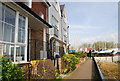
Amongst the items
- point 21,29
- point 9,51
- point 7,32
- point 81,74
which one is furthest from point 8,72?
point 81,74

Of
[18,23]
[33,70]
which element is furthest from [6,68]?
[18,23]

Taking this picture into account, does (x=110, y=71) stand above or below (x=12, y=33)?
below

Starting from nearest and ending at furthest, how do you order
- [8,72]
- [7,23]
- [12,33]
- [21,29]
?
[8,72]
[7,23]
[12,33]
[21,29]

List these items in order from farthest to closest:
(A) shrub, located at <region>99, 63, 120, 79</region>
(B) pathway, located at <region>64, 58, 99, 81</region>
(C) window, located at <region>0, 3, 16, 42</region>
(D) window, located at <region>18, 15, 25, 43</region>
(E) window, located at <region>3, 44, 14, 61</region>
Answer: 1. (B) pathway, located at <region>64, 58, 99, 81</region>
2. (A) shrub, located at <region>99, 63, 120, 79</region>
3. (D) window, located at <region>18, 15, 25, 43</region>
4. (E) window, located at <region>3, 44, 14, 61</region>
5. (C) window, located at <region>0, 3, 16, 42</region>

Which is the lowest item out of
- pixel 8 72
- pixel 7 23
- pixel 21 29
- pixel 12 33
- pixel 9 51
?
pixel 8 72

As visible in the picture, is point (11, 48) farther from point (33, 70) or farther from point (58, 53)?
point (58, 53)

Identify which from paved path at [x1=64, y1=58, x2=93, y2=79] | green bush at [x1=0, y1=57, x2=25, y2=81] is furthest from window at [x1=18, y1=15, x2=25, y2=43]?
paved path at [x1=64, y1=58, x2=93, y2=79]

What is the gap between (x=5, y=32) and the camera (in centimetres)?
488

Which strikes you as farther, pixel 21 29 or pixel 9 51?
pixel 21 29

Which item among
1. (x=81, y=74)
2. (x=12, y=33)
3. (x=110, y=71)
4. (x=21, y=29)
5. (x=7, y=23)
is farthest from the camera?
(x=110, y=71)

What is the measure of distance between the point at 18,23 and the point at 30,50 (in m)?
2.34

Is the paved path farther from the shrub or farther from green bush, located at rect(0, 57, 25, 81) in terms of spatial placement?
green bush, located at rect(0, 57, 25, 81)

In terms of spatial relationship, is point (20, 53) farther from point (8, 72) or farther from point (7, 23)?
point (8, 72)

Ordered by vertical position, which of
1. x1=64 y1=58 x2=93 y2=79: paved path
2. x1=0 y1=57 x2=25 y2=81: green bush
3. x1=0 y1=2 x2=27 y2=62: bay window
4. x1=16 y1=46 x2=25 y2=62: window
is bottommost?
x1=64 y1=58 x2=93 y2=79: paved path
